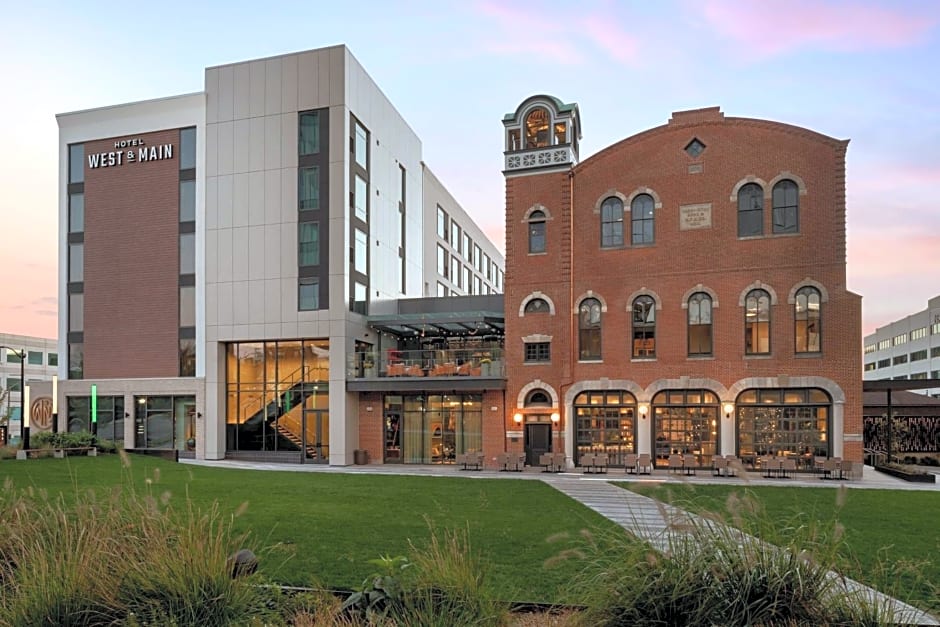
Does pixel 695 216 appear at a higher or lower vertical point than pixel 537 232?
higher

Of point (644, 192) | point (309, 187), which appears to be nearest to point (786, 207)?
point (644, 192)

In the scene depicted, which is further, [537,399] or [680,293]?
[537,399]

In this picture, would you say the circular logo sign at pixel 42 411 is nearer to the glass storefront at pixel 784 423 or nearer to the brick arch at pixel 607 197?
the brick arch at pixel 607 197

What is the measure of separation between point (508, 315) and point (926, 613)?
21.6 meters

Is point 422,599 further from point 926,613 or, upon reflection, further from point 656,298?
point 656,298

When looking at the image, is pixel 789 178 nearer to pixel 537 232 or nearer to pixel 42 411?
pixel 537 232

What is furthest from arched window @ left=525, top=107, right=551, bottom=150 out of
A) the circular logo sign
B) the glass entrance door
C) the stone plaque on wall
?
the circular logo sign

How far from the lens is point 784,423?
2416cm

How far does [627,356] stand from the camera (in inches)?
1011

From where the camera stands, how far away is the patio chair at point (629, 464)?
24.4 metres

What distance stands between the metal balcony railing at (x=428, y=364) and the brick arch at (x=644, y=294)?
5.46 meters

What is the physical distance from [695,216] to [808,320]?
551cm

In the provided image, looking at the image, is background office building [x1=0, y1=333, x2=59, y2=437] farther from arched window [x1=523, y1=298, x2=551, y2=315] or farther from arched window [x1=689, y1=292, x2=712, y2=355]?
arched window [x1=689, y1=292, x2=712, y2=355]

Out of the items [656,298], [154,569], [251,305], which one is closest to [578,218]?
[656,298]
